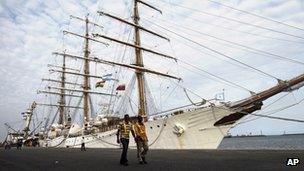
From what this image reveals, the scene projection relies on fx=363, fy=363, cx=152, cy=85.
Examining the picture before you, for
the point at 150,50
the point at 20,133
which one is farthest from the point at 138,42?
the point at 20,133

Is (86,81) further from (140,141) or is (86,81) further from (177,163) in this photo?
(177,163)

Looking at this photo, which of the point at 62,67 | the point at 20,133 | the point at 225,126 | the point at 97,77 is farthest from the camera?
the point at 20,133

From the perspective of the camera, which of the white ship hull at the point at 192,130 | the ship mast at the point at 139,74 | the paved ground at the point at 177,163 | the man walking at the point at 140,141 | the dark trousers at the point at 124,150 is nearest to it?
the paved ground at the point at 177,163

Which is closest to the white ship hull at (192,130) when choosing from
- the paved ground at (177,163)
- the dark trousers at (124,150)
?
the paved ground at (177,163)

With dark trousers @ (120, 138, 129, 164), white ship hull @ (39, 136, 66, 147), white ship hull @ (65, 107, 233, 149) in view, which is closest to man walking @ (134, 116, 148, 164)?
dark trousers @ (120, 138, 129, 164)

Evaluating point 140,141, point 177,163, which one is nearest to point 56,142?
point 140,141

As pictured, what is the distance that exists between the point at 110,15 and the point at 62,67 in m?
31.7

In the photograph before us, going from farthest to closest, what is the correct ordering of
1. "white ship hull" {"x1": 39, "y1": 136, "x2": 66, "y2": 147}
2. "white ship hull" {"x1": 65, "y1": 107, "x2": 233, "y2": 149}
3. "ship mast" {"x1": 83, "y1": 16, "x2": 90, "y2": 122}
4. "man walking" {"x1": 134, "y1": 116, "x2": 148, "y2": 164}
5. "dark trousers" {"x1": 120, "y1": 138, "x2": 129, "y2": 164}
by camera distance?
"ship mast" {"x1": 83, "y1": 16, "x2": 90, "y2": 122} < "white ship hull" {"x1": 39, "y1": 136, "x2": 66, "y2": 147} < "white ship hull" {"x1": 65, "y1": 107, "x2": 233, "y2": 149} < "man walking" {"x1": 134, "y1": 116, "x2": 148, "y2": 164} < "dark trousers" {"x1": 120, "y1": 138, "x2": 129, "y2": 164}

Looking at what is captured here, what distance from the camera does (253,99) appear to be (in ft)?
89.2

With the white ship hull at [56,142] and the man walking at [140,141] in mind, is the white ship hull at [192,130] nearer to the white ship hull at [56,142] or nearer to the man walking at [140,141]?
the man walking at [140,141]

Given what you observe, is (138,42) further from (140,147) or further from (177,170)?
(177,170)

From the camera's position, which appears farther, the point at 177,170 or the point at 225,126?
the point at 225,126

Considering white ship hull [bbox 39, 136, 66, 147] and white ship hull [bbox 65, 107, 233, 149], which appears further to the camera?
white ship hull [bbox 39, 136, 66, 147]

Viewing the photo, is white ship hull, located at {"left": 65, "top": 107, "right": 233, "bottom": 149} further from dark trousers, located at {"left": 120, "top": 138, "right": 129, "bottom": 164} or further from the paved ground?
dark trousers, located at {"left": 120, "top": 138, "right": 129, "bottom": 164}
